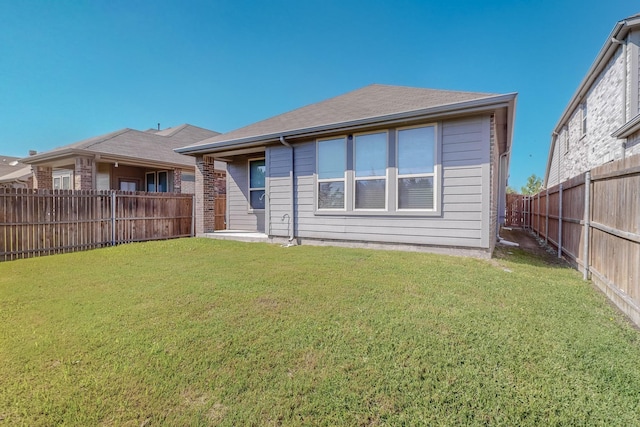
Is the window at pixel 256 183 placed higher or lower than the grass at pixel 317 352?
higher

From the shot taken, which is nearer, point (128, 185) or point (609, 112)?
point (609, 112)

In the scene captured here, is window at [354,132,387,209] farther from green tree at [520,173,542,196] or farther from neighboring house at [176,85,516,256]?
green tree at [520,173,542,196]

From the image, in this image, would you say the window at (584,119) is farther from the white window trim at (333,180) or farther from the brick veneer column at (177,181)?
the brick veneer column at (177,181)

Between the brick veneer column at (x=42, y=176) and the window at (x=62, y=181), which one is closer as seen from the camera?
the brick veneer column at (x=42, y=176)

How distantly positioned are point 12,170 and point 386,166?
3378 centimetres

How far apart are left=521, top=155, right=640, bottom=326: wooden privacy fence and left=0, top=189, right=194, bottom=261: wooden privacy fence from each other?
11133 millimetres

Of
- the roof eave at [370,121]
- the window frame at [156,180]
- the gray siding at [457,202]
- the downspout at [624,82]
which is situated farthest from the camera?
the window frame at [156,180]

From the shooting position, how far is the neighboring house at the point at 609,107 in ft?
25.6

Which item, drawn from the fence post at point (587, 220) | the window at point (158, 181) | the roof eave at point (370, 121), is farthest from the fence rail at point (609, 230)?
the window at point (158, 181)

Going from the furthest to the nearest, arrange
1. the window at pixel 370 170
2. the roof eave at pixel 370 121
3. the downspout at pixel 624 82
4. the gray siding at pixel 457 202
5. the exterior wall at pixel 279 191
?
the exterior wall at pixel 279 191
the downspout at pixel 624 82
the window at pixel 370 170
the gray siding at pixel 457 202
the roof eave at pixel 370 121

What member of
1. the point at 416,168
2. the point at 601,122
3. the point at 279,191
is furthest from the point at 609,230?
the point at 601,122

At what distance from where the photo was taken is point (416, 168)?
6.50 metres

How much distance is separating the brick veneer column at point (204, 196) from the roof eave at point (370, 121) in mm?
526

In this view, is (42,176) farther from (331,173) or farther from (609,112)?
(609,112)
